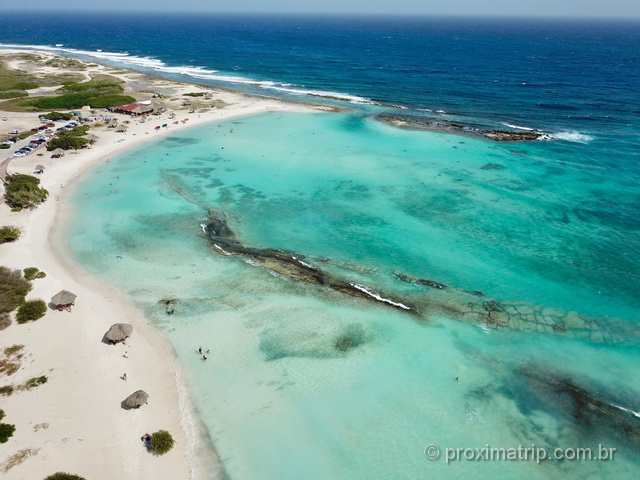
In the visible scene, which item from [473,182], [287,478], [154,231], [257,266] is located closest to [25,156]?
[154,231]

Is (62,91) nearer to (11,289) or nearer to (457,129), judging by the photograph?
(11,289)

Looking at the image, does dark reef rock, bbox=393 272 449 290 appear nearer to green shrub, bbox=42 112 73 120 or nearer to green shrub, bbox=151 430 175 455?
green shrub, bbox=151 430 175 455

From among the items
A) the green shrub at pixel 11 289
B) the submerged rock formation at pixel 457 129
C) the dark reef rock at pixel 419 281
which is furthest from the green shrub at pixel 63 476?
the submerged rock formation at pixel 457 129

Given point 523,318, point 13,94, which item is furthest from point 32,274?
point 13,94

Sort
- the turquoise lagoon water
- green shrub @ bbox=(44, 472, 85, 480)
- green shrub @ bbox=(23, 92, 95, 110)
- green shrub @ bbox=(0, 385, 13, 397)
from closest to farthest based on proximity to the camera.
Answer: green shrub @ bbox=(44, 472, 85, 480) → the turquoise lagoon water → green shrub @ bbox=(0, 385, 13, 397) → green shrub @ bbox=(23, 92, 95, 110)

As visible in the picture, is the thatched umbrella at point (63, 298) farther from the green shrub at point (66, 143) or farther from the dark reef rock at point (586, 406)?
the green shrub at point (66, 143)

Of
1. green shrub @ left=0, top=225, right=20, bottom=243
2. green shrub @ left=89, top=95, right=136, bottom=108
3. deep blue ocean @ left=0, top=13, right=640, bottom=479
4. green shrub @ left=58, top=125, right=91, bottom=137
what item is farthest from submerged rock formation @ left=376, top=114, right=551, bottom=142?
green shrub @ left=0, top=225, right=20, bottom=243
